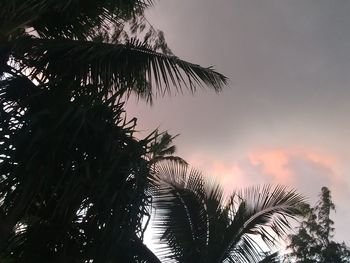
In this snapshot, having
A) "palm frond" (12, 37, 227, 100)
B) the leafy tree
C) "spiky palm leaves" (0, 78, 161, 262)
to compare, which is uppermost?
the leafy tree

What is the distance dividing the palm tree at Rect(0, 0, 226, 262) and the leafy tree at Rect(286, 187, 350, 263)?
19.2 metres

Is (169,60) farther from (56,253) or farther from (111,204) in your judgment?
(56,253)

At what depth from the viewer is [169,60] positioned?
6.93 meters

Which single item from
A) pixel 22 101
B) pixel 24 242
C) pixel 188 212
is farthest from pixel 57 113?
pixel 188 212

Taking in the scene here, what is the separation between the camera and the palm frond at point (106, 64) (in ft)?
21.6

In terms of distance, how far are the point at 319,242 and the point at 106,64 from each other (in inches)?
809

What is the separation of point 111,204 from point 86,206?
0.34 m

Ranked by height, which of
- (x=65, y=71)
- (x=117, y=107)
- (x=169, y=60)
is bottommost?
(x=117, y=107)

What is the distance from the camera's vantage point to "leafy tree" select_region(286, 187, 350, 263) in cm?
A: 2411

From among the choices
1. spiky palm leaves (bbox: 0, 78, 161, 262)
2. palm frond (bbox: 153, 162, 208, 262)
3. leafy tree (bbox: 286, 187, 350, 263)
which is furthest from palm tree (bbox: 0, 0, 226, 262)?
leafy tree (bbox: 286, 187, 350, 263)

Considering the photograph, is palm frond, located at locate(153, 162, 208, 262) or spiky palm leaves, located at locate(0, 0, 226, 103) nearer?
spiky palm leaves, located at locate(0, 0, 226, 103)

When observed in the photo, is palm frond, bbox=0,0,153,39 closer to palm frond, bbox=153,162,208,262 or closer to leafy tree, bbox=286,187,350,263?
palm frond, bbox=153,162,208,262

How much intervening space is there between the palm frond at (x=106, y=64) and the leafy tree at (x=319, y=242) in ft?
61.2

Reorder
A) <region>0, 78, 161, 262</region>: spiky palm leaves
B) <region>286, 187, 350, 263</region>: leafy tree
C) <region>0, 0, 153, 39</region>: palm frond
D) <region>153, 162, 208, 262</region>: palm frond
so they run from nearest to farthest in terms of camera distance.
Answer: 1. <region>0, 78, 161, 262</region>: spiky palm leaves
2. <region>0, 0, 153, 39</region>: palm frond
3. <region>153, 162, 208, 262</region>: palm frond
4. <region>286, 187, 350, 263</region>: leafy tree
